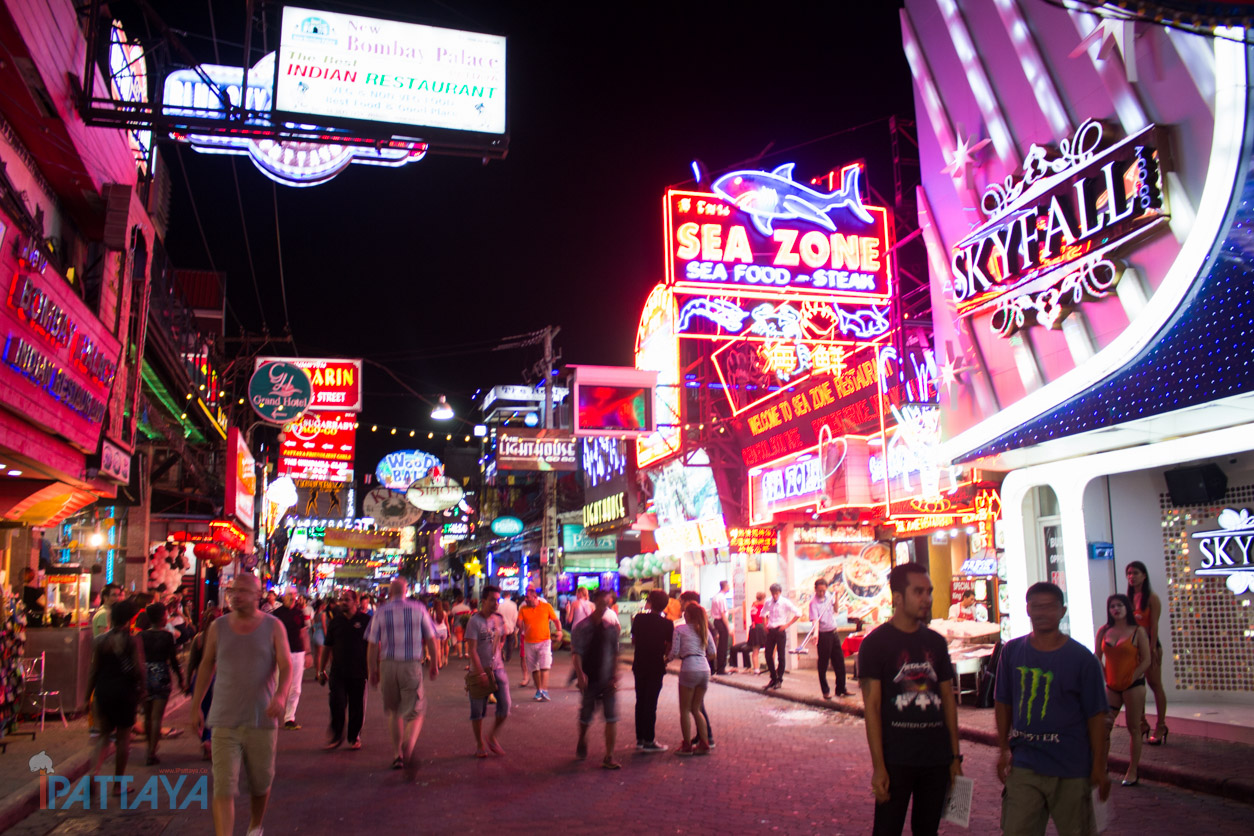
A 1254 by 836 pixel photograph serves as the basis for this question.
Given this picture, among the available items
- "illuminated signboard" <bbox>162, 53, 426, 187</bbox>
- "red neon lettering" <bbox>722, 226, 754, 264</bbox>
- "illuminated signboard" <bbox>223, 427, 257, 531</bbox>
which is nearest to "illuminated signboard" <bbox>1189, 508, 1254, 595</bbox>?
"illuminated signboard" <bbox>162, 53, 426, 187</bbox>

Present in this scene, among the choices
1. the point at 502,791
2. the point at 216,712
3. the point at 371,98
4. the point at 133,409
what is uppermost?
the point at 371,98

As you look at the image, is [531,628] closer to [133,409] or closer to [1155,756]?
[133,409]

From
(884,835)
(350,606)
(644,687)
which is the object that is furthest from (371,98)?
(884,835)

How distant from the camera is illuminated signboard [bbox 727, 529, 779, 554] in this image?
78.1ft

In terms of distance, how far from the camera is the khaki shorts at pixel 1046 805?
16.0 ft

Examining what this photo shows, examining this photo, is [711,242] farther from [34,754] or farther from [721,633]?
[34,754]

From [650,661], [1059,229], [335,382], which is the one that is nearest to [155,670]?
[650,661]

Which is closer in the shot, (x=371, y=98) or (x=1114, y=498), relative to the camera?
(x=371, y=98)

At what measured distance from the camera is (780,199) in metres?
23.7

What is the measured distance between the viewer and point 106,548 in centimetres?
2269

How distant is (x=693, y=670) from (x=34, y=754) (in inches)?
287

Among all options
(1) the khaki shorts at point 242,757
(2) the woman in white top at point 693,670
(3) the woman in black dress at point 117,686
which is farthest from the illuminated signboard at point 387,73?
(1) the khaki shorts at point 242,757

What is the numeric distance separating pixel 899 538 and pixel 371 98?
53.3 ft

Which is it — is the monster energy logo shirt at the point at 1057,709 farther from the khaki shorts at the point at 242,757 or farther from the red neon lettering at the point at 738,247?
the red neon lettering at the point at 738,247
